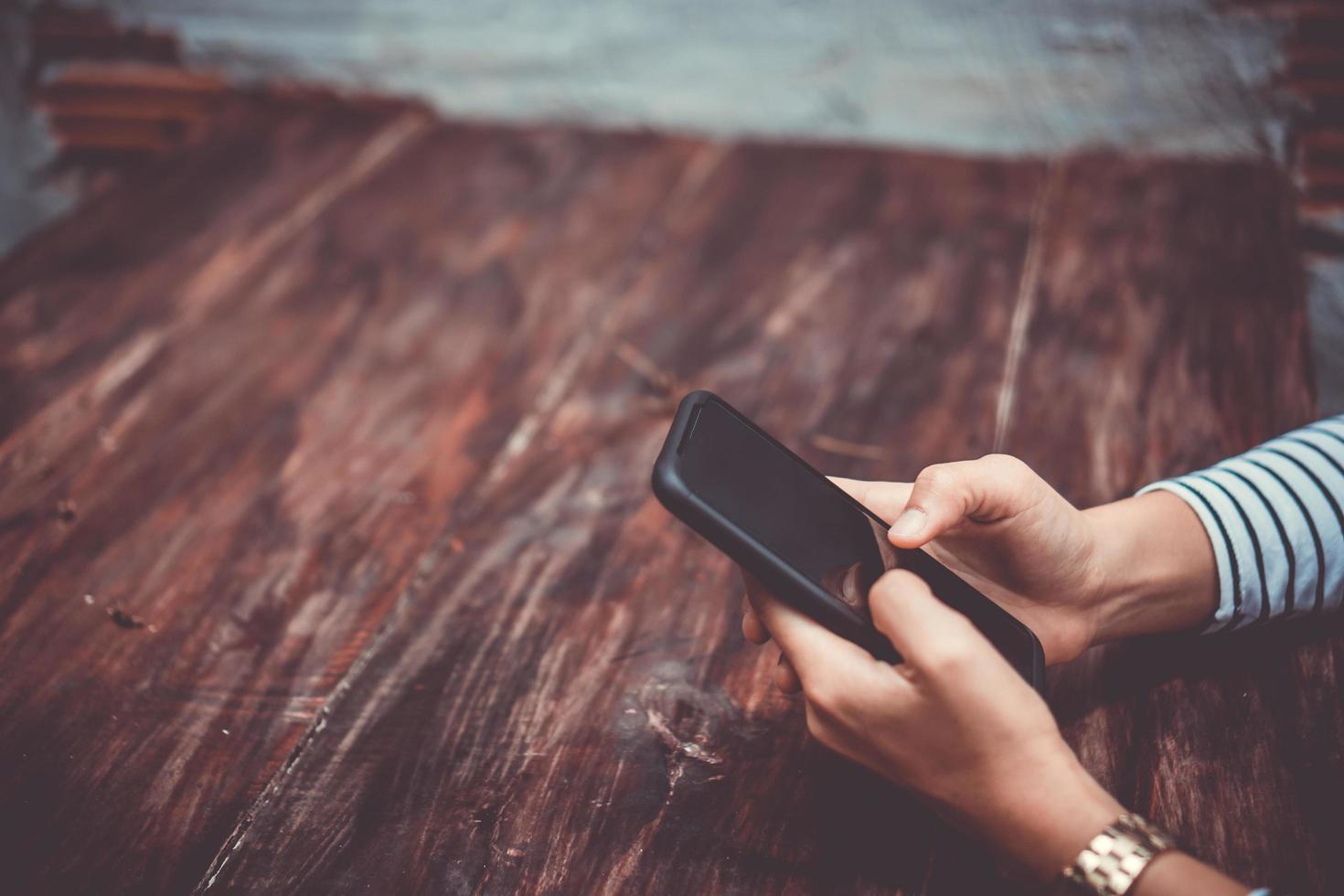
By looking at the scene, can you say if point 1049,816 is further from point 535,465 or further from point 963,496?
point 535,465

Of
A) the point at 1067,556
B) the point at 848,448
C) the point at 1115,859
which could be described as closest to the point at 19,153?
the point at 848,448

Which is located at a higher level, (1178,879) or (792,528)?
(792,528)

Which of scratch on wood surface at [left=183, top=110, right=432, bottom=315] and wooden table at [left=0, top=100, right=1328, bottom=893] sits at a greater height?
scratch on wood surface at [left=183, top=110, right=432, bottom=315]

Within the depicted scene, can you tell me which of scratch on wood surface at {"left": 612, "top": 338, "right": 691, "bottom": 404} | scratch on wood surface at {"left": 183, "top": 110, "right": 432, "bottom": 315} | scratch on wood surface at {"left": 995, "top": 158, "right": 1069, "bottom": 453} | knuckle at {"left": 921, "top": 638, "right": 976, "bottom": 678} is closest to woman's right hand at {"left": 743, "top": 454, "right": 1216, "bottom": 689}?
knuckle at {"left": 921, "top": 638, "right": 976, "bottom": 678}

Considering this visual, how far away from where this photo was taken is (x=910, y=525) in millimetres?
576

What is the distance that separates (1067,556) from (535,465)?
0.50 metres

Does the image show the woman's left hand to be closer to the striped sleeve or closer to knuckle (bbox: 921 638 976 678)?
knuckle (bbox: 921 638 976 678)

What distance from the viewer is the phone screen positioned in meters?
0.56

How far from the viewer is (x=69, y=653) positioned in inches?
30.2

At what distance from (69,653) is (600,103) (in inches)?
41.4

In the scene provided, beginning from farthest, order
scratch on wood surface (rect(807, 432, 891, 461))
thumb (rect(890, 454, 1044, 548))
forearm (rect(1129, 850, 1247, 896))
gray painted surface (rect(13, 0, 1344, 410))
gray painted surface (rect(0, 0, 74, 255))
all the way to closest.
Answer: gray painted surface (rect(0, 0, 74, 255)) → gray painted surface (rect(13, 0, 1344, 410)) → scratch on wood surface (rect(807, 432, 891, 461)) → thumb (rect(890, 454, 1044, 548)) → forearm (rect(1129, 850, 1247, 896))

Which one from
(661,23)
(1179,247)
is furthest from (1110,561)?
(661,23)

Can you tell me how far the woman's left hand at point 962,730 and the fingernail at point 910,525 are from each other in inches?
1.8

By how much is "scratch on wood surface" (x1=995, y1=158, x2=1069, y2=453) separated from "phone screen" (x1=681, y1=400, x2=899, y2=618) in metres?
0.36
